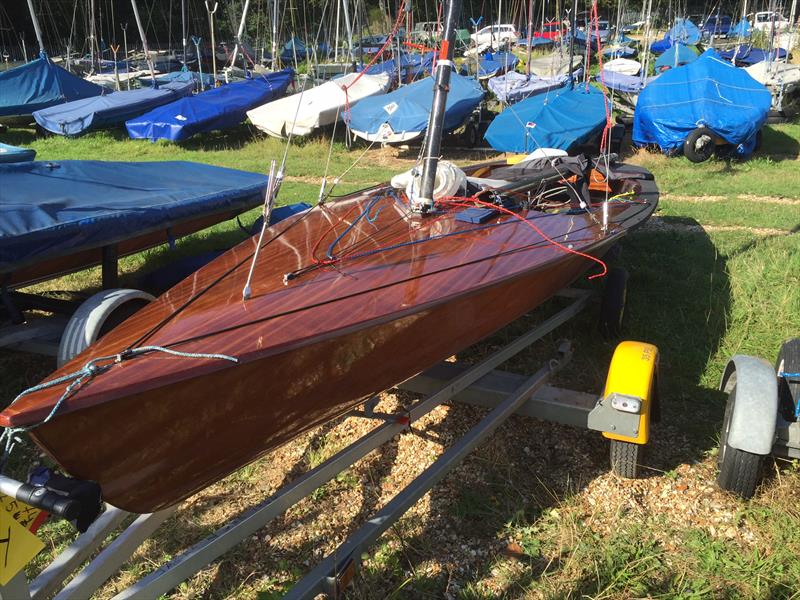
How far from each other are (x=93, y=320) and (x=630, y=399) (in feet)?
8.56

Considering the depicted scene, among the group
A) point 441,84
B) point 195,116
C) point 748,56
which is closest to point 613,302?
point 441,84

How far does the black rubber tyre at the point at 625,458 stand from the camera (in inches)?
111

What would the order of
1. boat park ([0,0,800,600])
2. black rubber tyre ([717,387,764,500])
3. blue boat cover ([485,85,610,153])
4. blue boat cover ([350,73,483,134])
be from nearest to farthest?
boat park ([0,0,800,600]), black rubber tyre ([717,387,764,500]), blue boat cover ([485,85,610,153]), blue boat cover ([350,73,483,134])

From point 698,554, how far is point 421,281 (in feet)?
5.08

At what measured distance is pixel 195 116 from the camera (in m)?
12.8

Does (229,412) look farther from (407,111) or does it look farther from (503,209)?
(407,111)

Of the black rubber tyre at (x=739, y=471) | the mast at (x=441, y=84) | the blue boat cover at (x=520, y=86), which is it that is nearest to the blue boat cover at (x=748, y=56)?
the blue boat cover at (x=520, y=86)

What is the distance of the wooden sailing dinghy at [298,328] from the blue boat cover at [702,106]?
729 cm

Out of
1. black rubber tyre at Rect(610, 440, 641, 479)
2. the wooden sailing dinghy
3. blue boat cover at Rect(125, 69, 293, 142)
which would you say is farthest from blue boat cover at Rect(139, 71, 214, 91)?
black rubber tyre at Rect(610, 440, 641, 479)

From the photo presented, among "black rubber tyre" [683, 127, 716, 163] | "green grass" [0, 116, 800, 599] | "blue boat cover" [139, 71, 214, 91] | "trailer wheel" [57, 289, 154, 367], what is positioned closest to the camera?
"green grass" [0, 116, 800, 599]

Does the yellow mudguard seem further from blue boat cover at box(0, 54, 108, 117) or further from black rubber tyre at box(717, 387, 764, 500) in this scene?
blue boat cover at box(0, 54, 108, 117)

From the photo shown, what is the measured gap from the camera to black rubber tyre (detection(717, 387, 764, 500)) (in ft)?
8.61

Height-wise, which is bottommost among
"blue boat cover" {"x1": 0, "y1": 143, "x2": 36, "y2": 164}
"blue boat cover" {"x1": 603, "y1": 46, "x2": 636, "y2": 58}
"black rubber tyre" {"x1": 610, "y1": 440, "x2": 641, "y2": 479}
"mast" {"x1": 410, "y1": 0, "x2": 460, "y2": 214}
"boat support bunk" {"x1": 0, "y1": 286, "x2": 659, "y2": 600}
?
"black rubber tyre" {"x1": 610, "y1": 440, "x2": 641, "y2": 479}

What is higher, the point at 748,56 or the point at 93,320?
the point at 748,56
